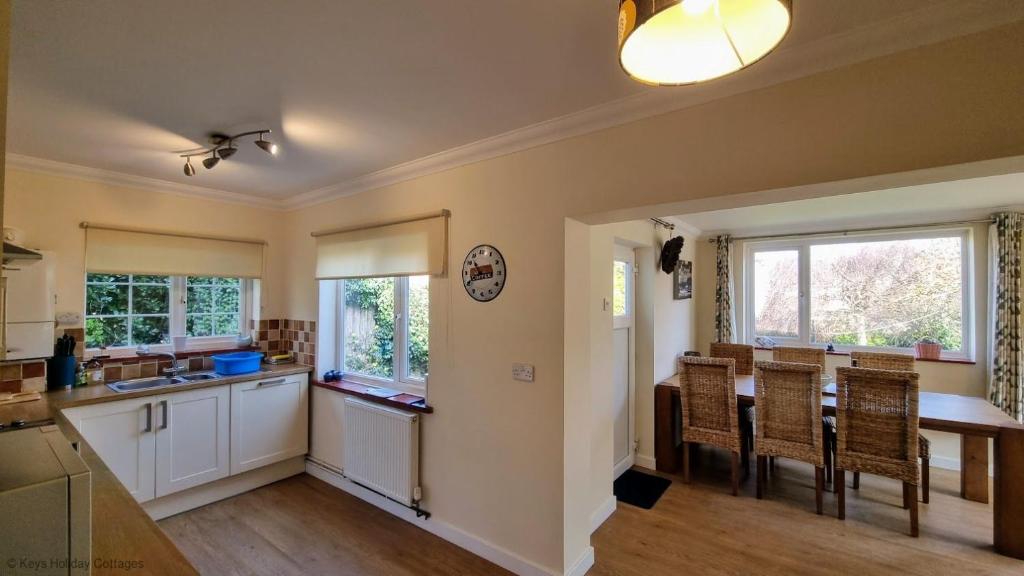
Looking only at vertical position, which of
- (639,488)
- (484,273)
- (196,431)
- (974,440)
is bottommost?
(639,488)

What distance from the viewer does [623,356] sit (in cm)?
367

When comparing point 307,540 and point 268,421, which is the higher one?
point 268,421

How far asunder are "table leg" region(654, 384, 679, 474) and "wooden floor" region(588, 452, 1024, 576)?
0.25 m

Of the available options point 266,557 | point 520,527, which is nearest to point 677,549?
point 520,527

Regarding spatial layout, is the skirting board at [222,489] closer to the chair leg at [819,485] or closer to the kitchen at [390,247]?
the kitchen at [390,247]

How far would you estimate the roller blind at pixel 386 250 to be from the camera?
2.68m

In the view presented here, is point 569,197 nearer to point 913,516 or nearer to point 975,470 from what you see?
point 913,516

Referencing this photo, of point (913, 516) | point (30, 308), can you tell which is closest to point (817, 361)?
point (913, 516)

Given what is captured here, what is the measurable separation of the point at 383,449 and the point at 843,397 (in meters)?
3.22

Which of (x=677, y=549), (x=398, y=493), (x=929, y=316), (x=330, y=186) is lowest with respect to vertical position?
(x=677, y=549)

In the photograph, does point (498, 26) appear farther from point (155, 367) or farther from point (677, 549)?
point (155, 367)

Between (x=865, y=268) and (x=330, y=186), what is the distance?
517 cm

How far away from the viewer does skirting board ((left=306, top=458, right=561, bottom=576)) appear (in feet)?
7.54

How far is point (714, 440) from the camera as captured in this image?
3.40 m
